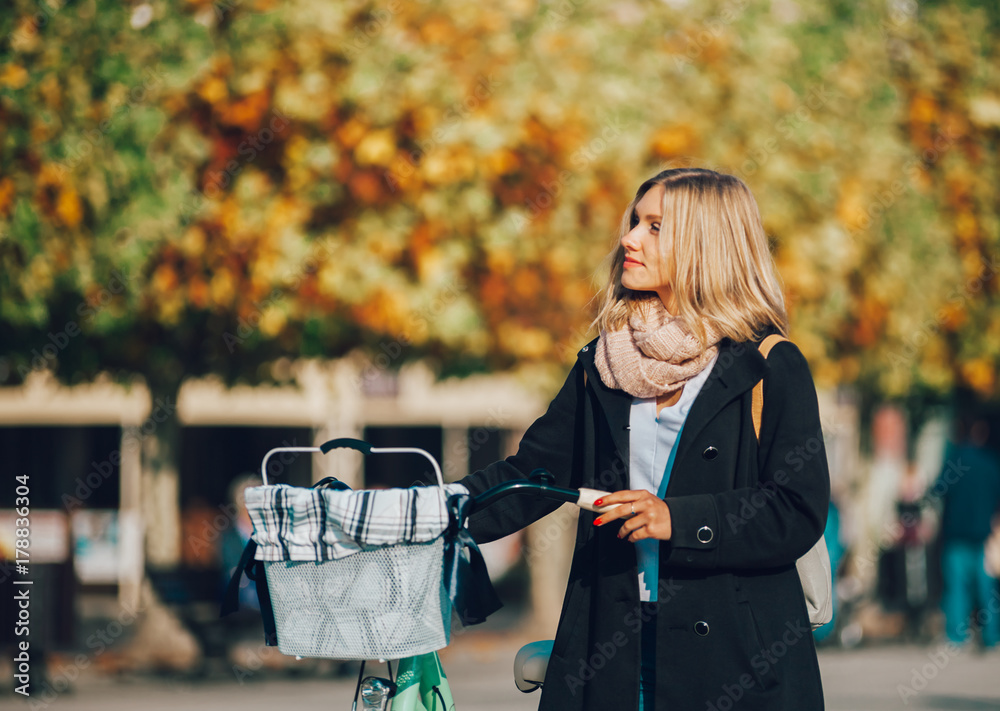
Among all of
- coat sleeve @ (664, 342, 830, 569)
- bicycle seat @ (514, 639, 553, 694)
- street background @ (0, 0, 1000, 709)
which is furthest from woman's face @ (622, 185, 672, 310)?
street background @ (0, 0, 1000, 709)

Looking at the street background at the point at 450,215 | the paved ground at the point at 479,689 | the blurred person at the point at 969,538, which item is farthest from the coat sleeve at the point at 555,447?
the blurred person at the point at 969,538

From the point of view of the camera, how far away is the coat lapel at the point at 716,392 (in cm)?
259

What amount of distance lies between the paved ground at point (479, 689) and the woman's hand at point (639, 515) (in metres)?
6.03

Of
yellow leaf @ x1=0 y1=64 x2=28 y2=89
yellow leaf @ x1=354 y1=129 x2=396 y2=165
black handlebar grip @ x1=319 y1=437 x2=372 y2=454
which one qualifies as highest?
yellow leaf @ x1=0 y1=64 x2=28 y2=89

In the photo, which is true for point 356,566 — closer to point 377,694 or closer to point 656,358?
point 377,694

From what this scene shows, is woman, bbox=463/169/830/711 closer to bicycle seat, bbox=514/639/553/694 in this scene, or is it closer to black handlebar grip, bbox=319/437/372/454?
bicycle seat, bbox=514/639/553/694

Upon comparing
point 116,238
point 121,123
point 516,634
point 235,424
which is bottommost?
point 516,634

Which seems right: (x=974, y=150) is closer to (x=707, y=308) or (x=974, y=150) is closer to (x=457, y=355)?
(x=457, y=355)

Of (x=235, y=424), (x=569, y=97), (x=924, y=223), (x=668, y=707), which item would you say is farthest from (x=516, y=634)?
(x=668, y=707)

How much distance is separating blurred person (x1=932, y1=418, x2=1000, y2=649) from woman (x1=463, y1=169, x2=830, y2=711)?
31.2ft

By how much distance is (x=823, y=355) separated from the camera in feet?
37.3

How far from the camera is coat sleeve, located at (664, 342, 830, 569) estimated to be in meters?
2.47

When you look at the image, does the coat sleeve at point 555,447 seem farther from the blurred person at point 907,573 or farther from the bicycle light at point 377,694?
the blurred person at point 907,573

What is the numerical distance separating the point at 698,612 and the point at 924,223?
1044 centimetres
